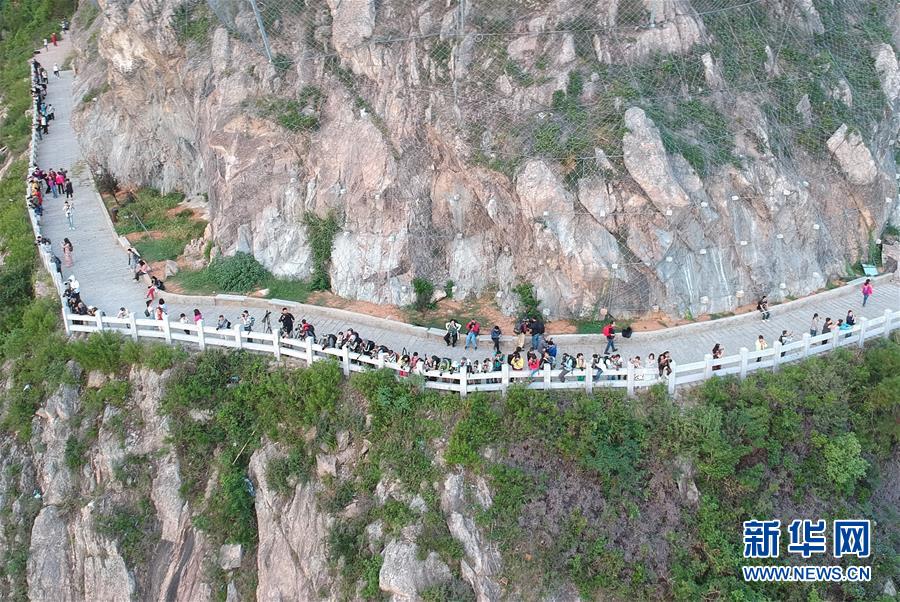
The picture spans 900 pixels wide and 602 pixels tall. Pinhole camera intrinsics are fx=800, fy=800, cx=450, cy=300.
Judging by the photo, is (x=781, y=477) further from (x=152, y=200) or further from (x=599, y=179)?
(x=152, y=200)

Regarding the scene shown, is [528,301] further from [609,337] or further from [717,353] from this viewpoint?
[717,353]

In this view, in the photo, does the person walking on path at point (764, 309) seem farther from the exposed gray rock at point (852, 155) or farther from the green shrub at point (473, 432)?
the green shrub at point (473, 432)

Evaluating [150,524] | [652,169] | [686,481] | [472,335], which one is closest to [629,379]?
[686,481]

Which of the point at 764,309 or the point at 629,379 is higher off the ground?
the point at 764,309

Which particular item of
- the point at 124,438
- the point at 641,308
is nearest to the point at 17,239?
the point at 124,438

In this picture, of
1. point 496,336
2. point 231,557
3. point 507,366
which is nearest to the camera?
point 507,366

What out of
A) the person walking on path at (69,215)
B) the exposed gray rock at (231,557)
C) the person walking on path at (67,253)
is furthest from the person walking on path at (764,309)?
the person walking on path at (69,215)
